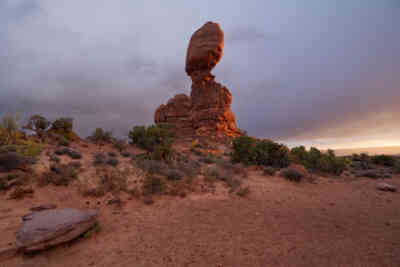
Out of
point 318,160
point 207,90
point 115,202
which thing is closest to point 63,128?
point 115,202

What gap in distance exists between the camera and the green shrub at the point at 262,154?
11.6m

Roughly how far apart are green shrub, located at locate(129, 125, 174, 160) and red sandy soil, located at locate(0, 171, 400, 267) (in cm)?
594

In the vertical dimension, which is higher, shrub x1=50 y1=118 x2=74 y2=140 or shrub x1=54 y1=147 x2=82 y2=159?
→ shrub x1=50 y1=118 x2=74 y2=140

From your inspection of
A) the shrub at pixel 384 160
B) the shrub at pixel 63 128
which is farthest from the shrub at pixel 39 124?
the shrub at pixel 384 160

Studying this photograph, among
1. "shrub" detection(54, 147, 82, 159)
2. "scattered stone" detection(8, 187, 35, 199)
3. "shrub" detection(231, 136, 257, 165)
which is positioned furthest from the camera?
"shrub" detection(231, 136, 257, 165)

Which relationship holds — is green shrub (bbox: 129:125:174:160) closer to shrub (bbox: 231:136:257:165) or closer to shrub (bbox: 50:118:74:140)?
shrub (bbox: 231:136:257:165)

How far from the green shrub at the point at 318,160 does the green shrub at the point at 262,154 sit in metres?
2.12

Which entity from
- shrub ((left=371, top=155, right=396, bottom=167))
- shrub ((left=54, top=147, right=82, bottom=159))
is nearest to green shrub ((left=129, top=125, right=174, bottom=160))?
shrub ((left=54, top=147, right=82, bottom=159))

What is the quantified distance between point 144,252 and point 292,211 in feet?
13.3

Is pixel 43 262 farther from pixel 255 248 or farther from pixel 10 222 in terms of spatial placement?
pixel 255 248

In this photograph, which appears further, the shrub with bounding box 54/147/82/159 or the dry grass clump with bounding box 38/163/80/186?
the shrub with bounding box 54/147/82/159

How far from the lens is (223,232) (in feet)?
10.9

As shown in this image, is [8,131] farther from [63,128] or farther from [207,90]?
[207,90]

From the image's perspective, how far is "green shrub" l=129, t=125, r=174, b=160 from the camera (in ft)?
35.5
